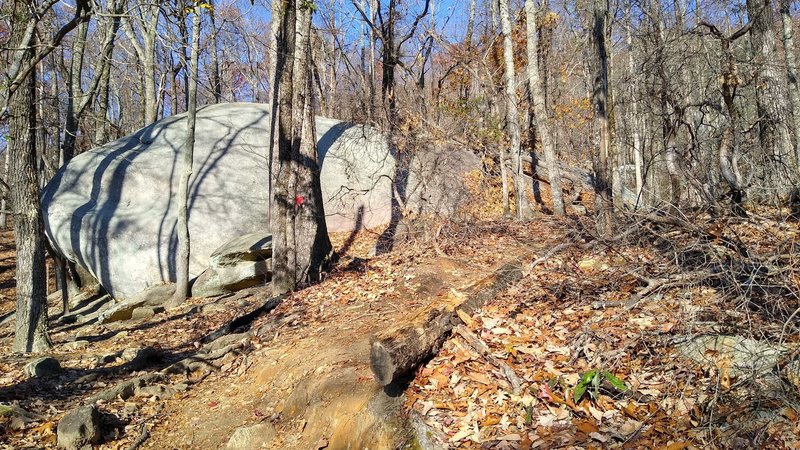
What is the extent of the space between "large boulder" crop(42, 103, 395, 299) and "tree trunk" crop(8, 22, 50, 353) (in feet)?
11.9

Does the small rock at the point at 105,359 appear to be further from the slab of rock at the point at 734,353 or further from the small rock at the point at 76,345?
the slab of rock at the point at 734,353

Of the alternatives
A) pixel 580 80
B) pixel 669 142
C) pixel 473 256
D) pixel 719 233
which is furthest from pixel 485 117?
pixel 580 80

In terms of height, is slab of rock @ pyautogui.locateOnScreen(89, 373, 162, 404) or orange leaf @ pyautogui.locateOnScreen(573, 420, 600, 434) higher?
orange leaf @ pyautogui.locateOnScreen(573, 420, 600, 434)

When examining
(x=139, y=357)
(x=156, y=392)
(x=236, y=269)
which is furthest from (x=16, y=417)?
(x=236, y=269)

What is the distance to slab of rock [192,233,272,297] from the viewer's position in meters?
11.5

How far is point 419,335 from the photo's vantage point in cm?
520

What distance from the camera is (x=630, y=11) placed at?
19969 mm

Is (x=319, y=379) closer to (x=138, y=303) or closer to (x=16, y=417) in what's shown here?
(x=16, y=417)

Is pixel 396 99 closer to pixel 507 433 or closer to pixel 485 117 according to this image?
pixel 485 117

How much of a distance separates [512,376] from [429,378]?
0.81 meters

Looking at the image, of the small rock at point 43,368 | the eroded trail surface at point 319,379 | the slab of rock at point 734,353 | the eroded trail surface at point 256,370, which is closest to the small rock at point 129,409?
the eroded trail surface at point 256,370

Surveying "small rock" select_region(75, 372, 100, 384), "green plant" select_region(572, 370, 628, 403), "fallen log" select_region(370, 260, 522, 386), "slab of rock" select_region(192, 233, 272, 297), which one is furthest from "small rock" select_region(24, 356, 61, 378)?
"green plant" select_region(572, 370, 628, 403)

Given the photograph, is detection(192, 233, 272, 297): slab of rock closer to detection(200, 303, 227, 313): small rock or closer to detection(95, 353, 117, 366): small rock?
detection(200, 303, 227, 313): small rock

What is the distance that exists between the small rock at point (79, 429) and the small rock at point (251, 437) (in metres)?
1.43
